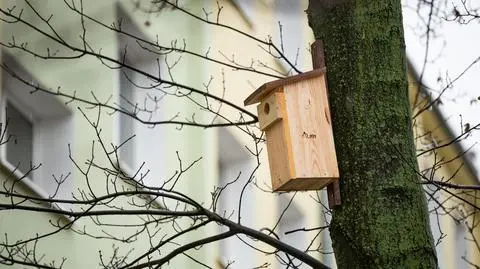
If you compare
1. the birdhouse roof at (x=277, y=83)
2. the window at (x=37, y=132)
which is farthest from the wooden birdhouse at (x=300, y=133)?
the window at (x=37, y=132)

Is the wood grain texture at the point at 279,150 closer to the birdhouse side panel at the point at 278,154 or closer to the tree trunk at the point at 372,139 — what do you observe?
the birdhouse side panel at the point at 278,154

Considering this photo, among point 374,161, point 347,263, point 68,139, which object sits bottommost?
point 347,263

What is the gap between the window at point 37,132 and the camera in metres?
8.82

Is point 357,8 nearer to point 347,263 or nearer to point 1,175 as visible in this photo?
point 347,263

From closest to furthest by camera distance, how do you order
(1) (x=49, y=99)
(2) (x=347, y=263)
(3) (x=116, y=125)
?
(2) (x=347, y=263) < (1) (x=49, y=99) < (3) (x=116, y=125)

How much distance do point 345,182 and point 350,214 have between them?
145mm

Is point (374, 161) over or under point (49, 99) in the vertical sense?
under

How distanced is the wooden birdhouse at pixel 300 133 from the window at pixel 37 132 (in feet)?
9.87

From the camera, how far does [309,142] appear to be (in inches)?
232

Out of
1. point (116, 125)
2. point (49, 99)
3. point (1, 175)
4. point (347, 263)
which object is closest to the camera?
point (347, 263)

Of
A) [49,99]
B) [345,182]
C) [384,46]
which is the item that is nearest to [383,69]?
[384,46]

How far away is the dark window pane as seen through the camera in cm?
885

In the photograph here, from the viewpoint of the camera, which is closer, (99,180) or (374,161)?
(374,161)

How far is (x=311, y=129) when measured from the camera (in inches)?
232
